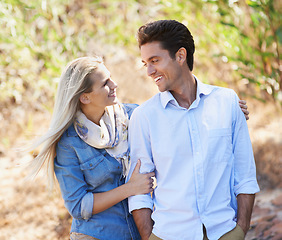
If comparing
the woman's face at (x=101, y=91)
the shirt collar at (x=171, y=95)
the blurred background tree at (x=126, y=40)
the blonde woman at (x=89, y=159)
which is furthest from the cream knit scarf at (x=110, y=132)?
the blurred background tree at (x=126, y=40)

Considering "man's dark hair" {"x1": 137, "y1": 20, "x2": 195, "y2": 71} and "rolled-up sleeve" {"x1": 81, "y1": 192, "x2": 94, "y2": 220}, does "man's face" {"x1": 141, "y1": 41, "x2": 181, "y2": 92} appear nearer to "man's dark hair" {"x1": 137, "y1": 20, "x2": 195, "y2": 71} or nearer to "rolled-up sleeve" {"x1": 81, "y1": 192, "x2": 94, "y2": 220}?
"man's dark hair" {"x1": 137, "y1": 20, "x2": 195, "y2": 71}

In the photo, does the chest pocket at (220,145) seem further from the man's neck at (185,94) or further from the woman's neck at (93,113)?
the woman's neck at (93,113)

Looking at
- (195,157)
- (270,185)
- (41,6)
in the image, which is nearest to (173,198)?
(195,157)

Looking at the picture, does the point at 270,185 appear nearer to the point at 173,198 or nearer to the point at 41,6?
the point at 173,198

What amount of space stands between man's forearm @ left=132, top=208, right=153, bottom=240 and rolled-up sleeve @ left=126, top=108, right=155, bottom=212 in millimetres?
26

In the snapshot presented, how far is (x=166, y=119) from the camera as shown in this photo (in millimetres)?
2176

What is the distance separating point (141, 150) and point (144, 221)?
1.20 feet

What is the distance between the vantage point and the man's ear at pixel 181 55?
222 centimetres

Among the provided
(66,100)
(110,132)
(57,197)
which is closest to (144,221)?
(110,132)

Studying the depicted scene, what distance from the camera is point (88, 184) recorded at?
230 centimetres

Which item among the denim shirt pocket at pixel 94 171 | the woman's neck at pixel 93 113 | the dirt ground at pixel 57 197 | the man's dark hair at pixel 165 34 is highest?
the man's dark hair at pixel 165 34

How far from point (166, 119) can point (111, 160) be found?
15.8 inches

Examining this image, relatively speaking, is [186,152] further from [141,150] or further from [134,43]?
[134,43]

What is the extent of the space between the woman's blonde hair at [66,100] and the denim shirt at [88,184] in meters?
0.05
